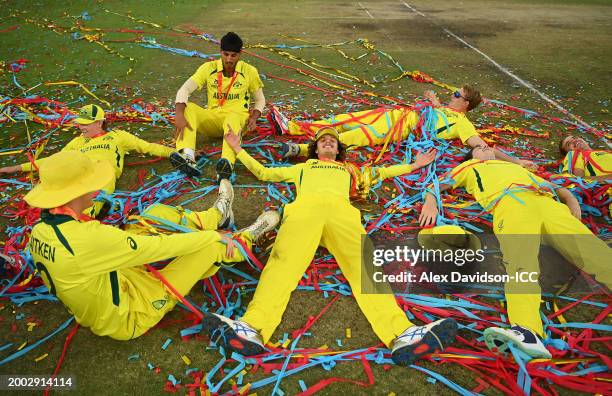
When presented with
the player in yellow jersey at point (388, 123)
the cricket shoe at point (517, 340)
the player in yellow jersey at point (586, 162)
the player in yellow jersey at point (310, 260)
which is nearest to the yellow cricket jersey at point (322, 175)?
the player in yellow jersey at point (310, 260)

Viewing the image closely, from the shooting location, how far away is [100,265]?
2.29 meters

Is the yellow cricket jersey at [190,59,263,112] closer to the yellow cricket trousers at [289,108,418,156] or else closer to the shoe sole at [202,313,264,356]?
the yellow cricket trousers at [289,108,418,156]

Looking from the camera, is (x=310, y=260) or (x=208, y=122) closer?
(x=310, y=260)

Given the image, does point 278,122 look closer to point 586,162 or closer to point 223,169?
point 223,169

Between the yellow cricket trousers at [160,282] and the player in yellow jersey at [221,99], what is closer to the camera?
the yellow cricket trousers at [160,282]

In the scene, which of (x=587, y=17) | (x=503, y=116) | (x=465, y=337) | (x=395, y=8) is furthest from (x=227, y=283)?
(x=587, y=17)

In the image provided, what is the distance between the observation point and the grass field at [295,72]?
2.61 metres

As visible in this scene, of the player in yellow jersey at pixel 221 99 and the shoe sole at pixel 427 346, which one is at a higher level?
the player in yellow jersey at pixel 221 99

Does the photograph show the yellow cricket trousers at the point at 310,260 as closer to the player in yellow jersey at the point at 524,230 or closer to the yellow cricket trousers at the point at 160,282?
the yellow cricket trousers at the point at 160,282

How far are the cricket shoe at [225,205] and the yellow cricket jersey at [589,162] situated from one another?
3752 mm

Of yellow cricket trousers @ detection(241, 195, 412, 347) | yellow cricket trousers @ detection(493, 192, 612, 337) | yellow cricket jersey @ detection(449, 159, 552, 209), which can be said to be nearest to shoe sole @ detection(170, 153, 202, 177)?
yellow cricket trousers @ detection(241, 195, 412, 347)

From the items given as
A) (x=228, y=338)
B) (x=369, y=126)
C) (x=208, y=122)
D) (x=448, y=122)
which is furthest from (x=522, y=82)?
(x=228, y=338)

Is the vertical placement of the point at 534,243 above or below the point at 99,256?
below

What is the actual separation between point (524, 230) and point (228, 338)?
2.53 m
